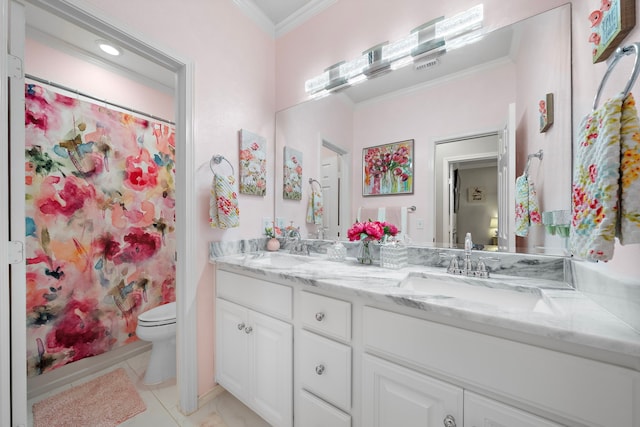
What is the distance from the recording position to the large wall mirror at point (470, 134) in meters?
1.02

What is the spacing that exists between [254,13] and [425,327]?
2.28 metres

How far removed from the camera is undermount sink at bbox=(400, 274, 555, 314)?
86cm

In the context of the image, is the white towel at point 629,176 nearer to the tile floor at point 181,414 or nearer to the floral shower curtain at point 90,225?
the tile floor at point 181,414

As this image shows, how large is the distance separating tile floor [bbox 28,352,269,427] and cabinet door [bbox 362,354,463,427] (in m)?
0.83

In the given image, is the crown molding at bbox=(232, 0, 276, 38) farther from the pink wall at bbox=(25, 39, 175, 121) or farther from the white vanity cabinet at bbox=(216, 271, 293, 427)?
the white vanity cabinet at bbox=(216, 271, 293, 427)

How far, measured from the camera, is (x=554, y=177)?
39.5 inches

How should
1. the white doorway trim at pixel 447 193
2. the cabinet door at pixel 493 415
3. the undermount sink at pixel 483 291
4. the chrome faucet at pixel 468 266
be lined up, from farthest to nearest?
the white doorway trim at pixel 447 193
the chrome faucet at pixel 468 266
the undermount sink at pixel 483 291
the cabinet door at pixel 493 415

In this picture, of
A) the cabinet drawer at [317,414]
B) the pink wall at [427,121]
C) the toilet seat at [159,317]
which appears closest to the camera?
the cabinet drawer at [317,414]

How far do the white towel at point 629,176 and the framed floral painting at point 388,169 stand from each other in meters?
0.91

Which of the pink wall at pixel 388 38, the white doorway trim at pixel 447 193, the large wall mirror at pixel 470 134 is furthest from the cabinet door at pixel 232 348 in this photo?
the pink wall at pixel 388 38

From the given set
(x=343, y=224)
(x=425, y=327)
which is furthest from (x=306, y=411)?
(x=343, y=224)

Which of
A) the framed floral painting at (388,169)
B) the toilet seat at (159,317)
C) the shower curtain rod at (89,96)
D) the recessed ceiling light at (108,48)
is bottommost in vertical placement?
the toilet seat at (159,317)

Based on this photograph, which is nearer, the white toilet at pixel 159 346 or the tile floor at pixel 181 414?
the tile floor at pixel 181 414

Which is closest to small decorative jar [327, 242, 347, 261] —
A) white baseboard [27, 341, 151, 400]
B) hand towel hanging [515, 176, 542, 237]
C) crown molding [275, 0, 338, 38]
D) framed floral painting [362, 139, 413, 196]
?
framed floral painting [362, 139, 413, 196]
